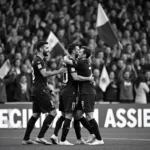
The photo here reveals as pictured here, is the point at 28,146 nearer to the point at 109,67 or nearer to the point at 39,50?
the point at 39,50

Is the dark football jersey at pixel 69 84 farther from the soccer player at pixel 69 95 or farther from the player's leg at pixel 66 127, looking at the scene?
the player's leg at pixel 66 127

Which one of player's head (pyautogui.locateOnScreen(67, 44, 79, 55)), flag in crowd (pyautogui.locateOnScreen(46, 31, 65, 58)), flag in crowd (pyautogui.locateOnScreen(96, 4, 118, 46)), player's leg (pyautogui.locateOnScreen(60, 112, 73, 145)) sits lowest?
player's leg (pyautogui.locateOnScreen(60, 112, 73, 145))

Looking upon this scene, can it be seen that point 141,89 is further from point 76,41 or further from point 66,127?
point 66,127

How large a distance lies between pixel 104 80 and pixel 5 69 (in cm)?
349

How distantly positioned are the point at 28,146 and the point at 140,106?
809 cm

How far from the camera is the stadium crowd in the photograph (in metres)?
18.0

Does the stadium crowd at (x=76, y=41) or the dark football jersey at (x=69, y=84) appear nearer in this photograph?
the dark football jersey at (x=69, y=84)

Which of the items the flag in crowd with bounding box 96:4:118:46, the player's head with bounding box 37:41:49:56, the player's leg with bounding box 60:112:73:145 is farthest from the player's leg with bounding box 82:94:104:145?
the flag in crowd with bounding box 96:4:118:46

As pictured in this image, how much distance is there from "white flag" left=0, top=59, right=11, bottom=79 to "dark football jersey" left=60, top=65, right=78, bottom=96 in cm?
567

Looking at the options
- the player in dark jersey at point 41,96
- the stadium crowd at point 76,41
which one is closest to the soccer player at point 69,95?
the player in dark jersey at point 41,96

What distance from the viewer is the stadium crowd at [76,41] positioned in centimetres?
1802

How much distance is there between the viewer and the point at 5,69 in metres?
17.2

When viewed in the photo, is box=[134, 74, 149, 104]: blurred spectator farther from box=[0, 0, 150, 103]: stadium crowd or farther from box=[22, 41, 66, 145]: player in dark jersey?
box=[22, 41, 66, 145]: player in dark jersey

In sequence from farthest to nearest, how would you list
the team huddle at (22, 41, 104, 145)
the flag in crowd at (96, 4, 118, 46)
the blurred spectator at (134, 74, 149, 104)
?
the blurred spectator at (134, 74, 149, 104)
the flag in crowd at (96, 4, 118, 46)
the team huddle at (22, 41, 104, 145)
